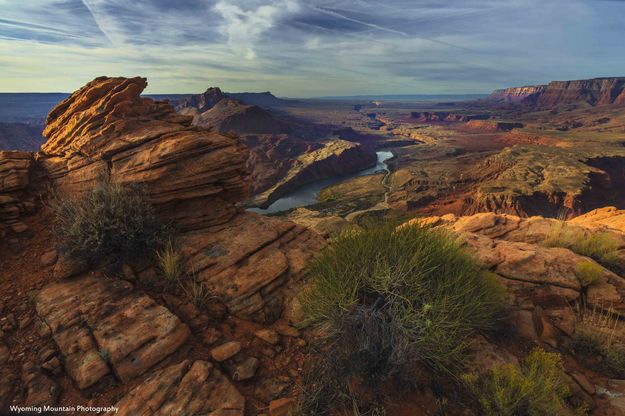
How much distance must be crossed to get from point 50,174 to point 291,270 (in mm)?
7793

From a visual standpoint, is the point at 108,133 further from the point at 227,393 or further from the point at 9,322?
the point at 227,393

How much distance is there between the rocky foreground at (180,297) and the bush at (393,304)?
0.61 meters

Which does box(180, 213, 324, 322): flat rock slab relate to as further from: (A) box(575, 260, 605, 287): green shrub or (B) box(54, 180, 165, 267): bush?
(A) box(575, 260, 605, 287): green shrub

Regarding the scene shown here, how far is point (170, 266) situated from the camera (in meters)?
6.85

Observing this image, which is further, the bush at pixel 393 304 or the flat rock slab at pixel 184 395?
the bush at pixel 393 304

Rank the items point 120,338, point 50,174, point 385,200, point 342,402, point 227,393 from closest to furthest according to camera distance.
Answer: point 342,402 → point 227,393 → point 120,338 → point 50,174 → point 385,200

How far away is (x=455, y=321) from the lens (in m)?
5.04

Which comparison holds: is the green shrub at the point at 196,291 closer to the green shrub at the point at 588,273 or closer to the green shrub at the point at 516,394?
the green shrub at the point at 516,394

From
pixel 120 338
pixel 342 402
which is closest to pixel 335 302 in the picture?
pixel 342 402

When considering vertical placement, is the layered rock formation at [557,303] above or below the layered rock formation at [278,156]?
above

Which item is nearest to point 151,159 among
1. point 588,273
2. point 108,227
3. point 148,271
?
point 108,227

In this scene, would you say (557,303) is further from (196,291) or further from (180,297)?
(180,297)

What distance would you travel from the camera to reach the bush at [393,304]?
479 centimetres

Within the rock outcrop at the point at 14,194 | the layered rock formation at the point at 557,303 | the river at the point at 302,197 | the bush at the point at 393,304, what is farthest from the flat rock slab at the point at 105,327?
the river at the point at 302,197
